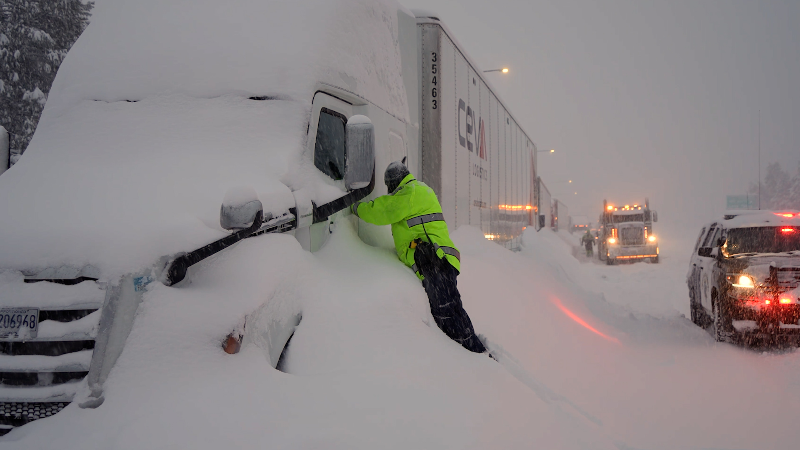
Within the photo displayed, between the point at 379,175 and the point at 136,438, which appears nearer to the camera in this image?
the point at 136,438

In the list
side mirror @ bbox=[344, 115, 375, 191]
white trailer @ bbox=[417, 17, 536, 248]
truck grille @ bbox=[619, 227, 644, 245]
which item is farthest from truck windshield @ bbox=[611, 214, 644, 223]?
side mirror @ bbox=[344, 115, 375, 191]

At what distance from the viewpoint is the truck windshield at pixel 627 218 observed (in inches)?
1028

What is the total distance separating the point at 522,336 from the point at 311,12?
13.3 feet

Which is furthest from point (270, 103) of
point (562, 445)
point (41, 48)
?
point (41, 48)

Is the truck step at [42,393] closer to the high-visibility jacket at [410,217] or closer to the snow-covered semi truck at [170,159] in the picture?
the snow-covered semi truck at [170,159]

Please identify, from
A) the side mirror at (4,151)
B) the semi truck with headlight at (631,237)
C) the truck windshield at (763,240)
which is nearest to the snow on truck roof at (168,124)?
the side mirror at (4,151)

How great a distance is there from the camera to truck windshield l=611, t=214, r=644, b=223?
26.1m

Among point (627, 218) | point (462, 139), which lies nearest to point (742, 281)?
point (462, 139)

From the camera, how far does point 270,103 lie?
3848 mm

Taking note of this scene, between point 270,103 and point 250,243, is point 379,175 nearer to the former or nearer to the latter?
point 270,103

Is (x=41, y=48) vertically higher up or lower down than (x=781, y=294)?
higher up

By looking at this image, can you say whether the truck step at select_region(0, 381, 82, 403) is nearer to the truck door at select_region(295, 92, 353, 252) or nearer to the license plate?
the license plate

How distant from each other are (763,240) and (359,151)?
26.0ft

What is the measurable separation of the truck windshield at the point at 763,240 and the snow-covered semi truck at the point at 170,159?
5934 mm
